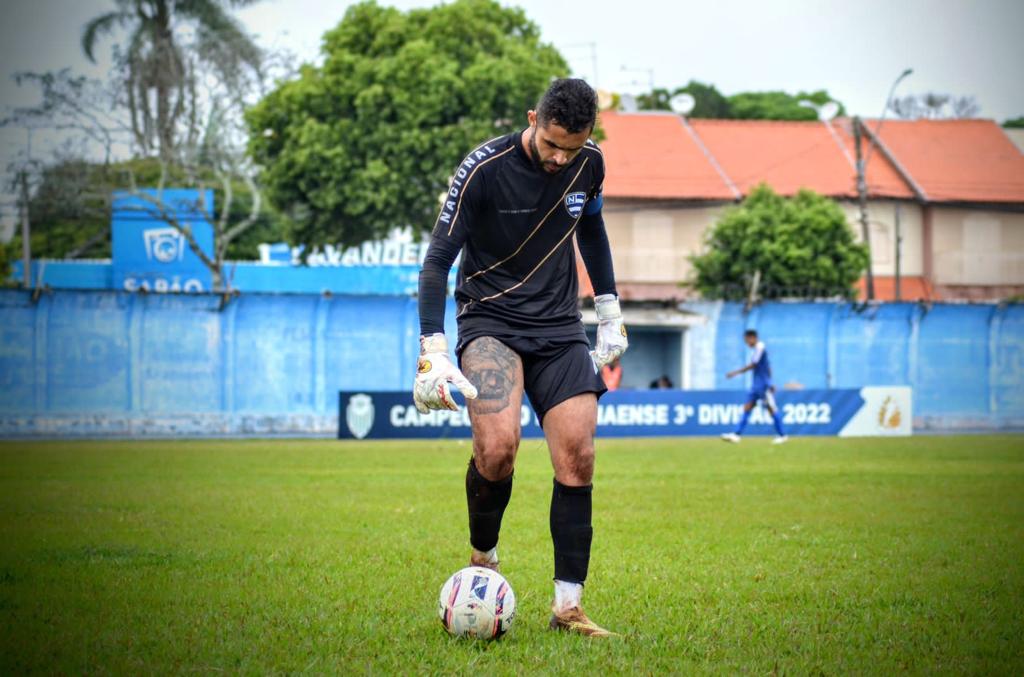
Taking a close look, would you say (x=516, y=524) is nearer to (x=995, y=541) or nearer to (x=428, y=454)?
(x=995, y=541)

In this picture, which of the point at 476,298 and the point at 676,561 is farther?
the point at 676,561

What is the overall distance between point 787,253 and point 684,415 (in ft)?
54.8

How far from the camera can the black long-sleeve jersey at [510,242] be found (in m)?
6.05

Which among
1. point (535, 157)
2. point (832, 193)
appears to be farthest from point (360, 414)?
point (832, 193)

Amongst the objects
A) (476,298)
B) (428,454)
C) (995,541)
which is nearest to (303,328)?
(428,454)

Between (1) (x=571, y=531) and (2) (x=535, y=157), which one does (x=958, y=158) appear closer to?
(2) (x=535, y=157)

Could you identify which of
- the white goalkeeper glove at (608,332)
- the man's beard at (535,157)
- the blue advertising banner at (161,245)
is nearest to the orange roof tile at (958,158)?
the blue advertising banner at (161,245)

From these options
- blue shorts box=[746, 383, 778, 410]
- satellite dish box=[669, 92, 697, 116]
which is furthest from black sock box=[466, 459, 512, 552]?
satellite dish box=[669, 92, 697, 116]

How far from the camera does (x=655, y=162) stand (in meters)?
53.6

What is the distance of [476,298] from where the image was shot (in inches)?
247

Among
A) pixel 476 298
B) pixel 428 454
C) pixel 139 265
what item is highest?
pixel 139 265

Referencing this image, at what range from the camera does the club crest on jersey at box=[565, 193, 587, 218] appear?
6.19 meters

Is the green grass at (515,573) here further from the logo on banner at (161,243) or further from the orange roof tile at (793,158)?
the orange roof tile at (793,158)

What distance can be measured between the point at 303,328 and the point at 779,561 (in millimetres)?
22245
